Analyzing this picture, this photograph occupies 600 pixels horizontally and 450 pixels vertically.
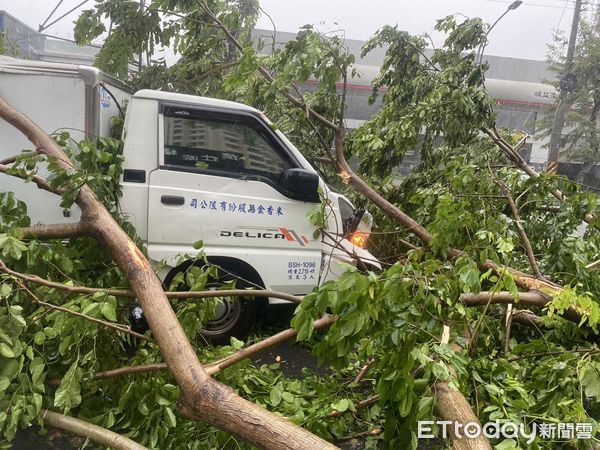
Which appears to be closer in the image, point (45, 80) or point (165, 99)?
point (45, 80)

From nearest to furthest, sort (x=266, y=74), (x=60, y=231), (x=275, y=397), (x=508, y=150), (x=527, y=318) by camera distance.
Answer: (x=275, y=397)
(x=60, y=231)
(x=527, y=318)
(x=266, y=74)
(x=508, y=150)

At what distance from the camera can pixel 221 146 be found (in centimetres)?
340

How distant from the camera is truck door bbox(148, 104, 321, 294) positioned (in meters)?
3.28

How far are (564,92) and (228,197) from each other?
13.9m

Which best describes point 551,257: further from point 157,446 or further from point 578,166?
point 578,166

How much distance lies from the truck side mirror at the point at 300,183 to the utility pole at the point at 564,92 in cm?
1225

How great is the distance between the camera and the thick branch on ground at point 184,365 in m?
1.45

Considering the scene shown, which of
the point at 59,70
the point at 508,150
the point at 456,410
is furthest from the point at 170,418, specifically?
the point at 508,150

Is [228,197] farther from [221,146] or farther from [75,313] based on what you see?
[75,313]

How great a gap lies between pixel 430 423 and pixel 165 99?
2.76 metres

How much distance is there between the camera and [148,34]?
4582mm

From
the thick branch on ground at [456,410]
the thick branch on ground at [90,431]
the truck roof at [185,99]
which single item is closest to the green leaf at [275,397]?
the thick branch on ground at [90,431]

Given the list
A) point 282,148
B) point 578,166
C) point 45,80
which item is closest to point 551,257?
point 282,148

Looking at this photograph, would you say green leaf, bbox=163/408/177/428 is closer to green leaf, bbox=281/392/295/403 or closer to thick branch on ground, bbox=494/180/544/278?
green leaf, bbox=281/392/295/403
